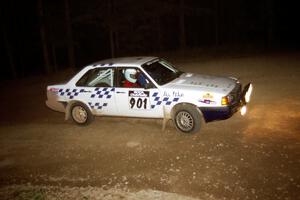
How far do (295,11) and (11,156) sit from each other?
31031 mm

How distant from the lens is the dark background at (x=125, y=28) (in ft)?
78.6

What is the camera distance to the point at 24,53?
36.2 m

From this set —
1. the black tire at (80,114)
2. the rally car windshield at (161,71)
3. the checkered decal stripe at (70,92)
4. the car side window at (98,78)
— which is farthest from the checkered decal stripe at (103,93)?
the rally car windshield at (161,71)

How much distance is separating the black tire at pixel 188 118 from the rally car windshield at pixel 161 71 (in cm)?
84

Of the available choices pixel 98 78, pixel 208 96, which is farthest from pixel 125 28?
pixel 208 96

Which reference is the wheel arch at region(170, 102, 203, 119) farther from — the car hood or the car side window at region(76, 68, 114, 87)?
the car side window at region(76, 68, 114, 87)

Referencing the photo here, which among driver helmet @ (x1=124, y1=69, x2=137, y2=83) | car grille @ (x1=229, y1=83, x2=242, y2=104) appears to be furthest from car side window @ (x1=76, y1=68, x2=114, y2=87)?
car grille @ (x1=229, y1=83, x2=242, y2=104)

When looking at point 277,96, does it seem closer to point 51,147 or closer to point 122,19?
point 51,147

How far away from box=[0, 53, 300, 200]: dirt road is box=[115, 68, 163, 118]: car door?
51 centimetres

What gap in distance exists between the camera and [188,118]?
25.7 feet

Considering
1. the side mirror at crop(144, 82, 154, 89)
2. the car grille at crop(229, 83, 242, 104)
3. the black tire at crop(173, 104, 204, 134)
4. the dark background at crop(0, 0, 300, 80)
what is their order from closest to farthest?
the car grille at crop(229, 83, 242, 104), the black tire at crop(173, 104, 204, 134), the side mirror at crop(144, 82, 154, 89), the dark background at crop(0, 0, 300, 80)

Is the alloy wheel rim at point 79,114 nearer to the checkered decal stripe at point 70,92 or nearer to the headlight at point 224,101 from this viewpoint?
the checkered decal stripe at point 70,92

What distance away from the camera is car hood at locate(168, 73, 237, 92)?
7.74 m

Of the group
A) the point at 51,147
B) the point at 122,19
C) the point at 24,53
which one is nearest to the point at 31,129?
the point at 51,147
